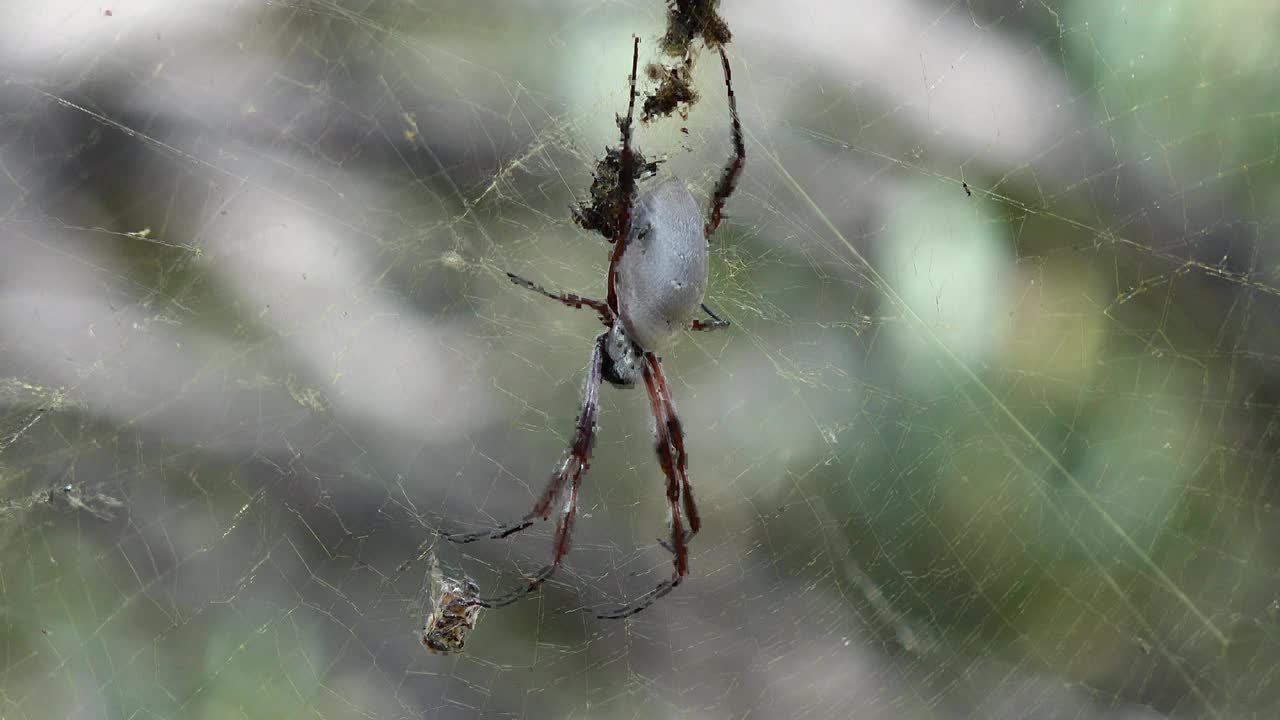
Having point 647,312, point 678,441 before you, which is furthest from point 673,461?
point 647,312

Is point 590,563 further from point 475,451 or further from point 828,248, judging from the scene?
point 828,248

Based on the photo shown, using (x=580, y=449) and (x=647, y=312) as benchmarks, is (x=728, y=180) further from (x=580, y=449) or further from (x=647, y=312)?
(x=580, y=449)

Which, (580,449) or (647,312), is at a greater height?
(647,312)

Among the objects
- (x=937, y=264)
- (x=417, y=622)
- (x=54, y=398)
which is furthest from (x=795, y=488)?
(x=54, y=398)

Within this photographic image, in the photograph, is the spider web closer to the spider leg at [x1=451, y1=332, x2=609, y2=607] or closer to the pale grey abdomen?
the spider leg at [x1=451, y1=332, x2=609, y2=607]

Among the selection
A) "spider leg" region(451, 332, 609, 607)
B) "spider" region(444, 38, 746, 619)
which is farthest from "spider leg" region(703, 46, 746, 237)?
"spider leg" region(451, 332, 609, 607)
